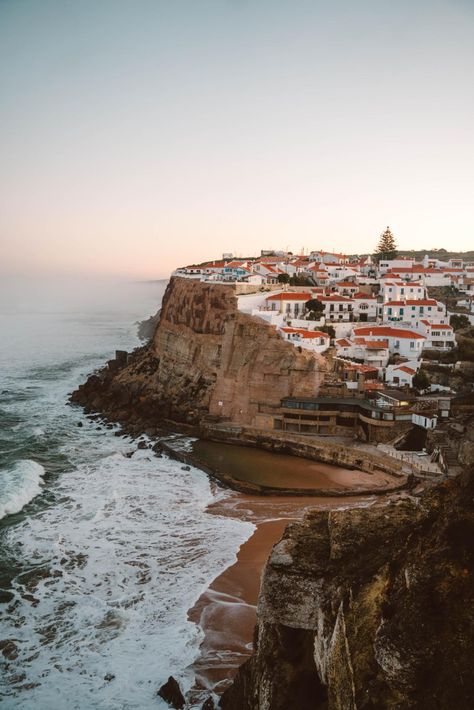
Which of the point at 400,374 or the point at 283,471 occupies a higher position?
the point at 400,374

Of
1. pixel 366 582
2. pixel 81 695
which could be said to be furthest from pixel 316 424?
pixel 366 582

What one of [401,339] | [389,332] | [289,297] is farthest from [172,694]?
[289,297]

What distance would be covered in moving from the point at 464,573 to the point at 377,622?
1228 millimetres

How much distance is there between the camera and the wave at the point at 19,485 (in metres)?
20.0

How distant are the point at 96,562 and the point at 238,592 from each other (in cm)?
428

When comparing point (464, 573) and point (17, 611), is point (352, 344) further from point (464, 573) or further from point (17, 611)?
point (464, 573)

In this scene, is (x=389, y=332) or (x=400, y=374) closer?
(x=400, y=374)

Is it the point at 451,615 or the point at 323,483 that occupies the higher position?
the point at 451,615

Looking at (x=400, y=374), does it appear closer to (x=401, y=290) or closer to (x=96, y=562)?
(x=401, y=290)

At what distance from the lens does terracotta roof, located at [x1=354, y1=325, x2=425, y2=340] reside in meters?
35.6

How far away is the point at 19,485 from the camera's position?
21.6m

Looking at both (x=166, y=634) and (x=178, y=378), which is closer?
(x=166, y=634)

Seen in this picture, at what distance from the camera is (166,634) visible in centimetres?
1305

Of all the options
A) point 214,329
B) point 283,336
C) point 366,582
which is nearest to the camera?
point 366,582
